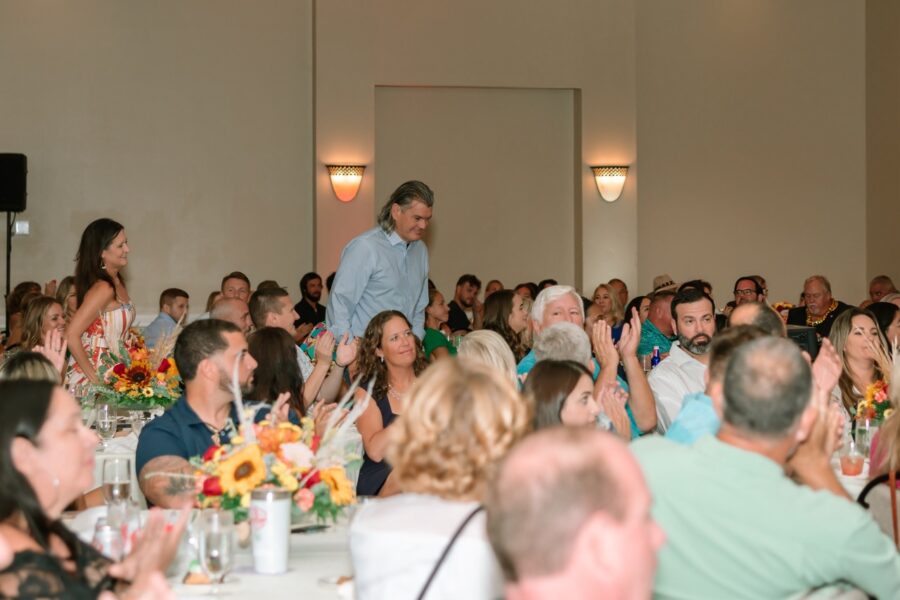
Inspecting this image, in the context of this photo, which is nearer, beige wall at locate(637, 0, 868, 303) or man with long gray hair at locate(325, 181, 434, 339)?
man with long gray hair at locate(325, 181, 434, 339)

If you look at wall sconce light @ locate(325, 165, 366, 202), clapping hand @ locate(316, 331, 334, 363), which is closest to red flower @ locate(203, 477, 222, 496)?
clapping hand @ locate(316, 331, 334, 363)

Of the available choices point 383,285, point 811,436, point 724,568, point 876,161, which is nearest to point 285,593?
point 724,568

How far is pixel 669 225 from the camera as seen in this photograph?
44.3ft

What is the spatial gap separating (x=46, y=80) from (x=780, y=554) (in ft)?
36.4

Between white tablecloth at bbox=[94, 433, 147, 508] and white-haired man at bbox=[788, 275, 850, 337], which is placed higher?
white-haired man at bbox=[788, 275, 850, 337]

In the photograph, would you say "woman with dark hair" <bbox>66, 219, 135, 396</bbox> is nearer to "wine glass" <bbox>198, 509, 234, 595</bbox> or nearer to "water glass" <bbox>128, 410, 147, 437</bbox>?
"water glass" <bbox>128, 410, 147, 437</bbox>

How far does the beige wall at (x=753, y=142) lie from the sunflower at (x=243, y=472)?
1062 cm

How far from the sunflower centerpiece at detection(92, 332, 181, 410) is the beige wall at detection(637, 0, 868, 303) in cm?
830

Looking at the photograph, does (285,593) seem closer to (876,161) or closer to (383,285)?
(383,285)

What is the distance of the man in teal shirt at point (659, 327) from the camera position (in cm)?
793

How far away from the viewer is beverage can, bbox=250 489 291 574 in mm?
3018

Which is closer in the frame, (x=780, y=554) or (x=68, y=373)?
(x=780, y=554)

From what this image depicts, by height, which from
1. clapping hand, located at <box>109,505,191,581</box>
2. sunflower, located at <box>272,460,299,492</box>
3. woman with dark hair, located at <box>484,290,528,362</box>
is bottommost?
clapping hand, located at <box>109,505,191,581</box>

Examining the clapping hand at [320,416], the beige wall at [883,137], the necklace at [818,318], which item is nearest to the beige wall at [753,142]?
the beige wall at [883,137]
